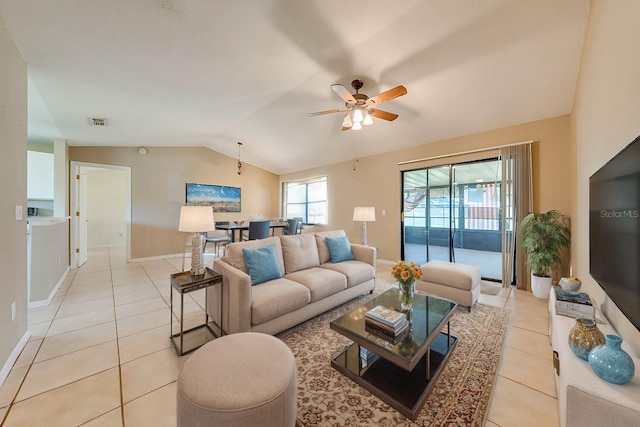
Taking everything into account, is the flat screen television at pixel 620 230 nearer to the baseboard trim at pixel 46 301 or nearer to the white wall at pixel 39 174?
the baseboard trim at pixel 46 301

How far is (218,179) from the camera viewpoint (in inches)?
258

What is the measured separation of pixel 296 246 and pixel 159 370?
1.68 metres

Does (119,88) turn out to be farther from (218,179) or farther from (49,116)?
(218,179)

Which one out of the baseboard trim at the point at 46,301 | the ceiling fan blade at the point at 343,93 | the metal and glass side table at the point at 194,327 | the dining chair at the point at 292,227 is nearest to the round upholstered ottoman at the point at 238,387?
the metal and glass side table at the point at 194,327

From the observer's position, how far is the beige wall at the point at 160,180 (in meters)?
5.10

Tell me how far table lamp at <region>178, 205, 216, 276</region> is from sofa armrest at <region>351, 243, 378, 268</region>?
2.04 meters

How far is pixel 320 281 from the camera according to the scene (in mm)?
2502

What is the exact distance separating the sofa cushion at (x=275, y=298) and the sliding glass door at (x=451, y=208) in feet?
10.9

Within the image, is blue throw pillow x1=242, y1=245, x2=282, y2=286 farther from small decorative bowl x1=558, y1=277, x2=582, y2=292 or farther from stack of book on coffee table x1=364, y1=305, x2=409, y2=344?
small decorative bowl x1=558, y1=277, x2=582, y2=292

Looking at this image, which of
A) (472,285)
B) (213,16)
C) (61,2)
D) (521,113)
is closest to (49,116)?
(61,2)

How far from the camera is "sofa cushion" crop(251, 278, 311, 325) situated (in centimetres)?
198

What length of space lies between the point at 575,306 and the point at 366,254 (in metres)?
2.05

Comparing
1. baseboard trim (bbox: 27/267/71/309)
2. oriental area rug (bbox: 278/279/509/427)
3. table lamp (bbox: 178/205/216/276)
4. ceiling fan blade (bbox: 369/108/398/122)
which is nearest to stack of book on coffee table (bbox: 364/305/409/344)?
oriental area rug (bbox: 278/279/509/427)

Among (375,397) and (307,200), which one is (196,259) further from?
(307,200)
